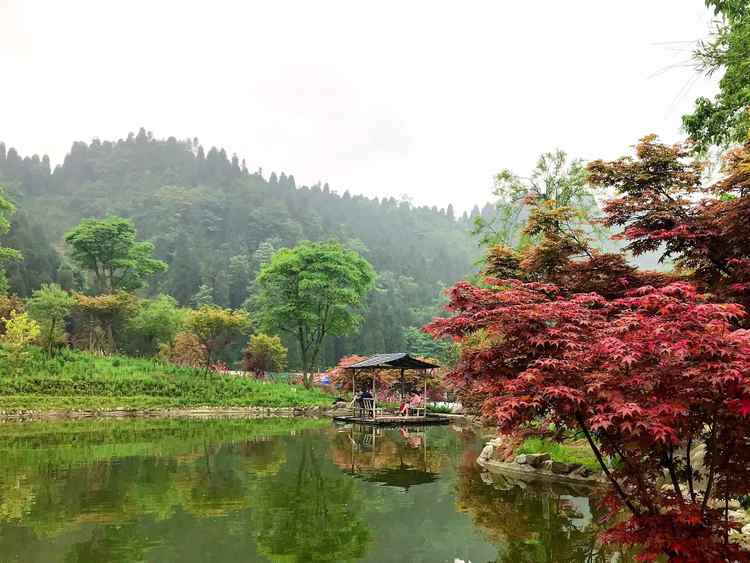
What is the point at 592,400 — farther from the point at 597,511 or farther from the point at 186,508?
the point at 186,508

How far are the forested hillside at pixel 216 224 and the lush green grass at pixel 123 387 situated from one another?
880 inches

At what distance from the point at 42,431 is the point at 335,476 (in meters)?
10.2

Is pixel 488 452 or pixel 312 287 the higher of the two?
pixel 312 287

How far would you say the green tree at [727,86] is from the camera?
687 cm

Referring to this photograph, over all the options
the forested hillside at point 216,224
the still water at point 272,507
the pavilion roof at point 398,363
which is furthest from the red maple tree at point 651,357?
the forested hillside at point 216,224

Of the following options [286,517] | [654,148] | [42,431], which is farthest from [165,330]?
[654,148]

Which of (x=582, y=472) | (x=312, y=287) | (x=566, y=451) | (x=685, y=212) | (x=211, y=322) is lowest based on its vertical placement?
(x=582, y=472)

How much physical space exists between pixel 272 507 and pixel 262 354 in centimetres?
2554

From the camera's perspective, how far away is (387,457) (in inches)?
456

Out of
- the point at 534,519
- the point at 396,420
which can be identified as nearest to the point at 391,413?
the point at 396,420

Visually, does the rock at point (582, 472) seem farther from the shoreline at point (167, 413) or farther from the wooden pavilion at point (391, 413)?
the shoreline at point (167, 413)

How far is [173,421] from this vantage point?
18.8 metres

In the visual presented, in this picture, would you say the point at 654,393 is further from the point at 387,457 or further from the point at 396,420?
the point at 396,420

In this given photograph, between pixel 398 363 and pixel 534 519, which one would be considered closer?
pixel 534 519
